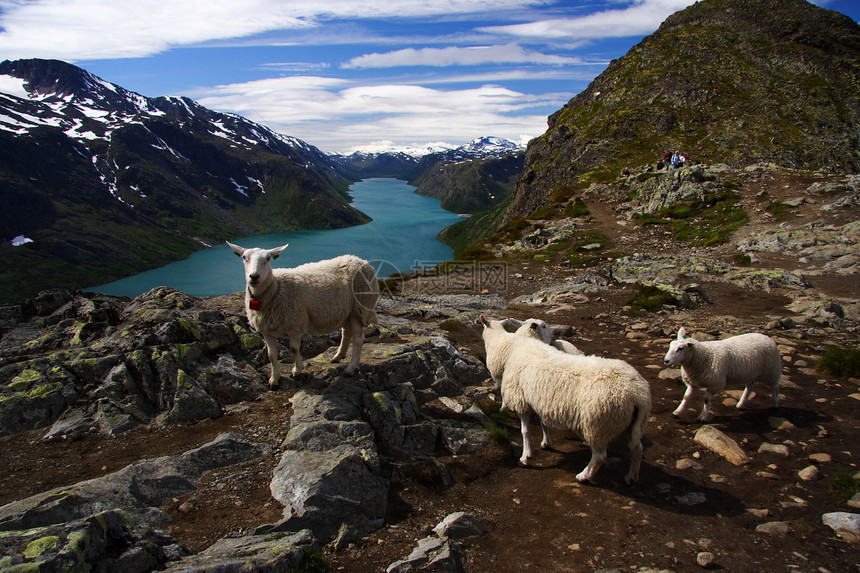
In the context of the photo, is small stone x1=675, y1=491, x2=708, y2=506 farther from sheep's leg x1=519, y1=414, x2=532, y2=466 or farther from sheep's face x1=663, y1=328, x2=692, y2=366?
sheep's face x1=663, y1=328, x2=692, y2=366

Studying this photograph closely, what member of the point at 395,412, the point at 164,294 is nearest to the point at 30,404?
the point at 164,294

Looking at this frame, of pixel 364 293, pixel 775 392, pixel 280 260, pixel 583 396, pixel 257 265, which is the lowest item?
pixel 280 260

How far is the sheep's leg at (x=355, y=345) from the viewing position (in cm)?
901

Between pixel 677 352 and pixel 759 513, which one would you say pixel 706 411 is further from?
pixel 759 513

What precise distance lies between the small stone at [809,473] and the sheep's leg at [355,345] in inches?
314

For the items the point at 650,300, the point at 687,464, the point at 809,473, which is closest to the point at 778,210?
the point at 650,300

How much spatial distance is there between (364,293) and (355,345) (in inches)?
46.9

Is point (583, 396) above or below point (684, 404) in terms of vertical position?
above

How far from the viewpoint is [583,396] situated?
6652 mm

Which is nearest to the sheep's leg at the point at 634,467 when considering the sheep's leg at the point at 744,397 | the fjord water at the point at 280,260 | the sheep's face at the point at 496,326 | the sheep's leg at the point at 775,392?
the sheep's face at the point at 496,326

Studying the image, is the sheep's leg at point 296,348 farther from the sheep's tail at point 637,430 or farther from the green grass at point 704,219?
the green grass at point 704,219

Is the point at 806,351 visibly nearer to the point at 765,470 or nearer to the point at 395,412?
the point at 765,470

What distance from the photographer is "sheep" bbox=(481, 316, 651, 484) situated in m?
6.42

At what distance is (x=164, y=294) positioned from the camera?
11.4m
